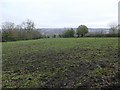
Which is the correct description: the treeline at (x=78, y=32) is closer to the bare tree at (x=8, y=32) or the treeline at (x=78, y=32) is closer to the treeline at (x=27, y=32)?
the treeline at (x=27, y=32)

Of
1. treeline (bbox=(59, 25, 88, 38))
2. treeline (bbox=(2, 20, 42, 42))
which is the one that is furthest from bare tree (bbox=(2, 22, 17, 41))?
treeline (bbox=(59, 25, 88, 38))

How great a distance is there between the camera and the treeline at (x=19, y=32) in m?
27.8

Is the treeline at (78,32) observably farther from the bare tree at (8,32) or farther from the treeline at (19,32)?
the bare tree at (8,32)

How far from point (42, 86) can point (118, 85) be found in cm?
227

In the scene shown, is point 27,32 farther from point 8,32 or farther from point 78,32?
point 78,32

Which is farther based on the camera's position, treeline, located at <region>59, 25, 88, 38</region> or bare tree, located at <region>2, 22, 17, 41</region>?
treeline, located at <region>59, 25, 88, 38</region>

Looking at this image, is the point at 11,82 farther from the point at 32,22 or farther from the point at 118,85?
the point at 32,22

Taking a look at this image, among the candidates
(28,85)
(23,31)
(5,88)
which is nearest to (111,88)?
(28,85)

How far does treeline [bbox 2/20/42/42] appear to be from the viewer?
27819mm

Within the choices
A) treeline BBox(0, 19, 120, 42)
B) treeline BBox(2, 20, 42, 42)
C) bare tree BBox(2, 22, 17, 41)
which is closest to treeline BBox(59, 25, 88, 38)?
treeline BBox(0, 19, 120, 42)

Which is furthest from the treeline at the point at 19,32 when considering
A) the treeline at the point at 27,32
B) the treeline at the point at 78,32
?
the treeline at the point at 78,32

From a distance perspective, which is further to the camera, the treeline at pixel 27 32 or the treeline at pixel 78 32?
the treeline at pixel 78 32

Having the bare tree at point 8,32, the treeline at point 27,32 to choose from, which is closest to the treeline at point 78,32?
the treeline at point 27,32

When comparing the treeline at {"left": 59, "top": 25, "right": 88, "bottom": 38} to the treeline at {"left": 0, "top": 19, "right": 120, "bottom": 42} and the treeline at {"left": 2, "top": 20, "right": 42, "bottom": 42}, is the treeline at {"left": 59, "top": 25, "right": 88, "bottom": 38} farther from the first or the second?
the treeline at {"left": 2, "top": 20, "right": 42, "bottom": 42}
